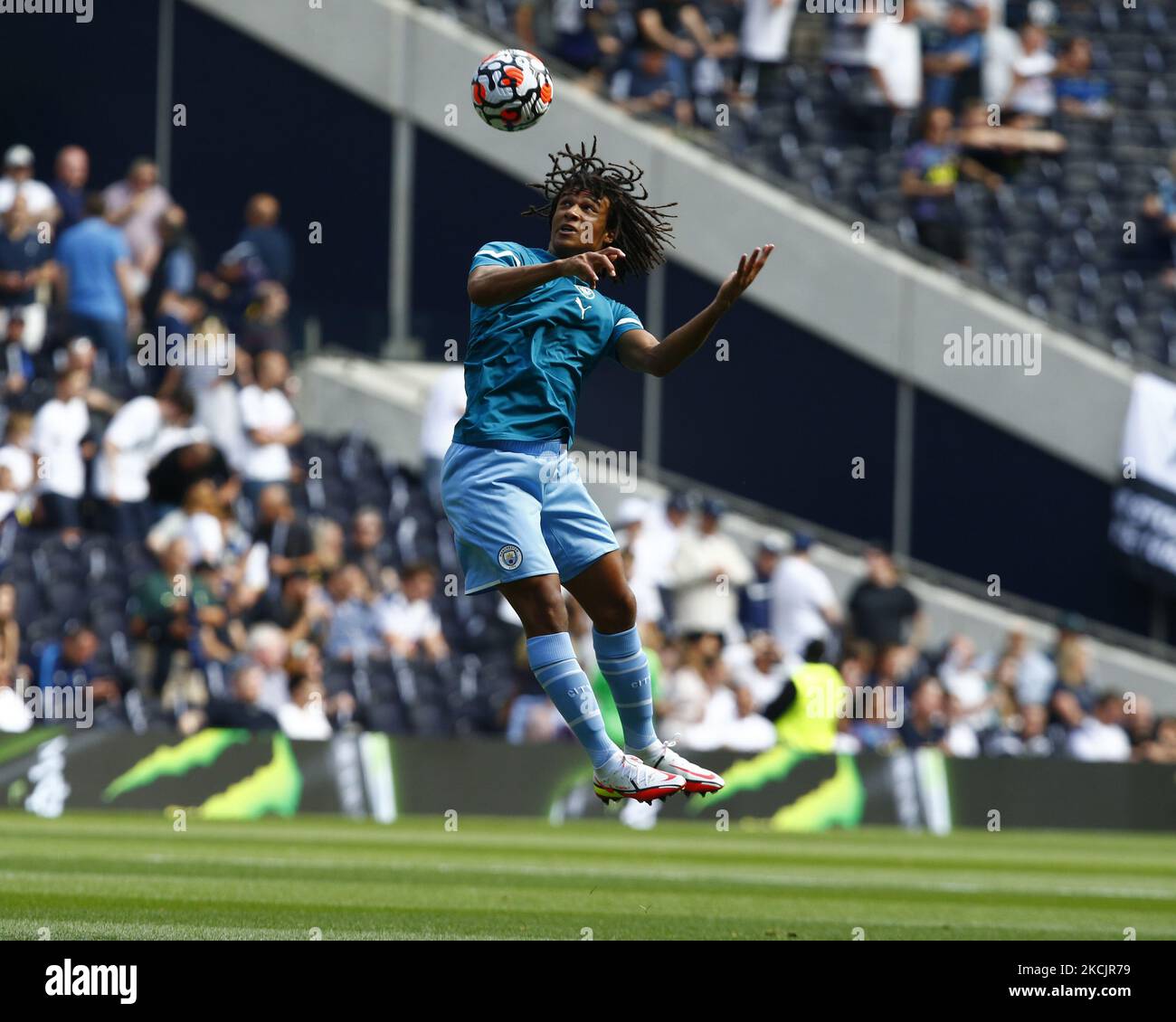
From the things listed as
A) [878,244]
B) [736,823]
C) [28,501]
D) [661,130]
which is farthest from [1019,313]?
[28,501]

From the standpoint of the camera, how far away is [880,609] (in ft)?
65.0

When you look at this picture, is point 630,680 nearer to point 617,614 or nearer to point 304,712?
point 617,614

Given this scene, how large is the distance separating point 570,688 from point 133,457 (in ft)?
31.9

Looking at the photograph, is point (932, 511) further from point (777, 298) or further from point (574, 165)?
point (574, 165)

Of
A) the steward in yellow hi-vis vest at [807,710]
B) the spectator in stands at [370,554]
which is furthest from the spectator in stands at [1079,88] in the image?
the spectator in stands at [370,554]

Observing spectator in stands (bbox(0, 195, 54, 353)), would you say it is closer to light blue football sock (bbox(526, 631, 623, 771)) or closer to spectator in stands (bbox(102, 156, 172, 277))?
spectator in stands (bbox(102, 156, 172, 277))

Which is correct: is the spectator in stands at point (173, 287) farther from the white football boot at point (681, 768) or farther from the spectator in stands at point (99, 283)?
the white football boot at point (681, 768)

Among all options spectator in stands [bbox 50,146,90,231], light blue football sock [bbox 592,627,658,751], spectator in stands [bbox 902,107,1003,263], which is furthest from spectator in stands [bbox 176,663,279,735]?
spectator in stands [bbox 902,107,1003,263]

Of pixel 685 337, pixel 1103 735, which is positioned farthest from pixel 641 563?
pixel 685 337

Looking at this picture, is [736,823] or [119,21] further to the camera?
[119,21]

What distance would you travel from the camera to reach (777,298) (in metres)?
23.5

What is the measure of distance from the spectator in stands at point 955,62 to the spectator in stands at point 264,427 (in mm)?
9874

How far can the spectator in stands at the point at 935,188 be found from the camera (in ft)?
79.5
